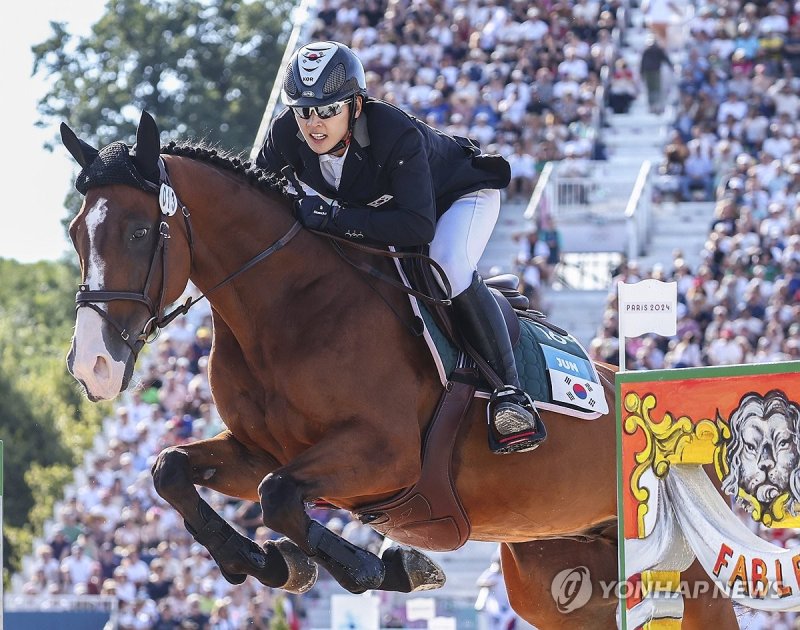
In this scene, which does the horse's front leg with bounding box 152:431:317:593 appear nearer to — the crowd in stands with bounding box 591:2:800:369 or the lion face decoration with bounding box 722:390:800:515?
the lion face decoration with bounding box 722:390:800:515

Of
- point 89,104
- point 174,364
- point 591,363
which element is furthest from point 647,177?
point 89,104

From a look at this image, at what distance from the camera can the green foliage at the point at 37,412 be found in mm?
26328

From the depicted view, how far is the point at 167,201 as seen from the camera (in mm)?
5543

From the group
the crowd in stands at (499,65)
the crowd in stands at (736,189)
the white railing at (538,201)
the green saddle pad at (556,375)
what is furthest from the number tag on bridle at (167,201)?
the crowd in stands at (499,65)

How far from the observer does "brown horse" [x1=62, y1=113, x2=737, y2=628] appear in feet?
17.8

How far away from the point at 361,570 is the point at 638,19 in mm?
16847

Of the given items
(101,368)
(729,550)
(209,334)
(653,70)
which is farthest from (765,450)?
(653,70)

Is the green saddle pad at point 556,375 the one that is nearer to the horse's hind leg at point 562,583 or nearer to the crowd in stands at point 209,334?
the horse's hind leg at point 562,583

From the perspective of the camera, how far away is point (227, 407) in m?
6.04

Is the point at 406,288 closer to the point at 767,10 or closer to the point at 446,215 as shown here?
the point at 446,215

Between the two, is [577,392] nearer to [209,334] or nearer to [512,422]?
[512,422]

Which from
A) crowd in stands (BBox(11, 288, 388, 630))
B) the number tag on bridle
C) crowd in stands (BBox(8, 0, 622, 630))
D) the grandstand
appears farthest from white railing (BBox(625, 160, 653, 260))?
the number tag on bridle

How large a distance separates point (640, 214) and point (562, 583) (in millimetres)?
10191

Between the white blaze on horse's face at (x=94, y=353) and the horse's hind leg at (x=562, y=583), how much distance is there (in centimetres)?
285
